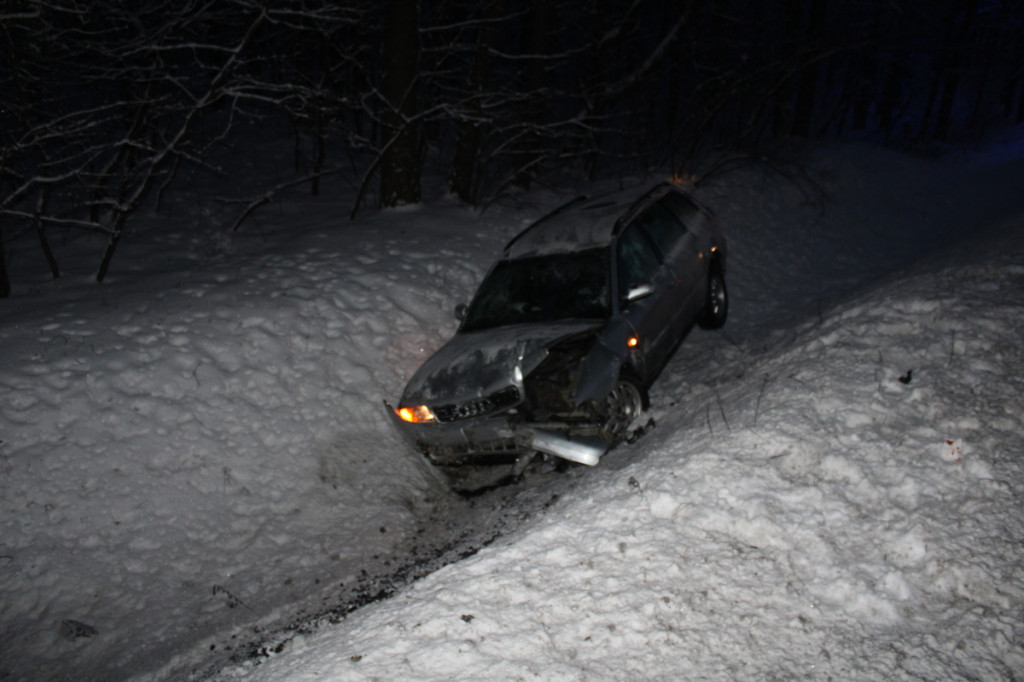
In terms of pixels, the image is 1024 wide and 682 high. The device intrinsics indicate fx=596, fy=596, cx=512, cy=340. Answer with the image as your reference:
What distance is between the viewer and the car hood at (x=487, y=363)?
4.63 metres

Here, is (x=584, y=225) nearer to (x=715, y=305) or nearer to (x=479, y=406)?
(x=715, y=305)

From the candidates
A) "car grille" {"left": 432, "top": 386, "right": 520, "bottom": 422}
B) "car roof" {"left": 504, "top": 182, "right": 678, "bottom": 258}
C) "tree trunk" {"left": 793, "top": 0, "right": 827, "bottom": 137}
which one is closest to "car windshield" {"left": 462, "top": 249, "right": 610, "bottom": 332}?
"car roof" {"left": 504, "top": 182, "right": 678, "bottom": 258}

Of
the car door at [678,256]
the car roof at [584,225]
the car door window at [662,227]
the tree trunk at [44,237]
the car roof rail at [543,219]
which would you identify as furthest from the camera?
the tree trunk at [44,237]

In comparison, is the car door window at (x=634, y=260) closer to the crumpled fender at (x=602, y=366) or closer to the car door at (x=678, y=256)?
the car door at (x=678, y=256)

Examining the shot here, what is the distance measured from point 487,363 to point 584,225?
6.92ft

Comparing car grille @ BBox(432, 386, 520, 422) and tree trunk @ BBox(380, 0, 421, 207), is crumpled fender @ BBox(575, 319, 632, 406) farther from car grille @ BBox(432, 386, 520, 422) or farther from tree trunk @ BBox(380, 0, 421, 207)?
tree trunk @ BBox(380, 0, 421, 207)

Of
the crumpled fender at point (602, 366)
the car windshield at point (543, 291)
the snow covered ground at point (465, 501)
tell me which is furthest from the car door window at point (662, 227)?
the crumpled fender at point (602, 366)

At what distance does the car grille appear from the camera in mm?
4590

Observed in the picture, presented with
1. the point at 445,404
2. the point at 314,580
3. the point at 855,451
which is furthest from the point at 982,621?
the point at 314,580

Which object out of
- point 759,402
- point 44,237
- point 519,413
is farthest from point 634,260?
point 44,237

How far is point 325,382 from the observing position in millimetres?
6094

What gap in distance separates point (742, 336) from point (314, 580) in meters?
5.54

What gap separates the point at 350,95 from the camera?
1192 centimetres

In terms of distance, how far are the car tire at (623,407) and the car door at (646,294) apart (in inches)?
6.2
